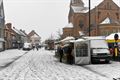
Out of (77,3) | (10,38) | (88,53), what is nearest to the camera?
(88,53)

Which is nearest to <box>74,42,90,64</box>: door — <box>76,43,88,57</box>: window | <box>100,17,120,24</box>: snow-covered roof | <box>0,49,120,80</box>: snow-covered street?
<box>76,43,88,57</box>: window

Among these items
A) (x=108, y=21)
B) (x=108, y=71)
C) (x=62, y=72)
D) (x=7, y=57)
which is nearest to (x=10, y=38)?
(x=108, y=21)

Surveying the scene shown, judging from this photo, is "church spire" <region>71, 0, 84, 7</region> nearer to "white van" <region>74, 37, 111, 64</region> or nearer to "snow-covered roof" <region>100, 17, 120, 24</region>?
"snow-covered roof" <region>100, 17, 120, 24</region>

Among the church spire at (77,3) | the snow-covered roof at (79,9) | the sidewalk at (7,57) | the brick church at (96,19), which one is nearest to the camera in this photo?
the sidewalk at (7,57)

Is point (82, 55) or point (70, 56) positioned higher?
point (82, 55)

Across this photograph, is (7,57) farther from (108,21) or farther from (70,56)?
(108,21)

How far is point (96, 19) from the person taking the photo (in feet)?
354

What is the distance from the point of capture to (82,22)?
12231 cm

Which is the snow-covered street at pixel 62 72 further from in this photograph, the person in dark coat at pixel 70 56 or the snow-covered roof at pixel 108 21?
the snow-covered roof at pixel 108 21

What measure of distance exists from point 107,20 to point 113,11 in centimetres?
1012

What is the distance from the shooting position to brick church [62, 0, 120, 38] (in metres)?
100

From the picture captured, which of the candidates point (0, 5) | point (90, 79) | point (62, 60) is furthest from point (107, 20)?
point (90, 79)

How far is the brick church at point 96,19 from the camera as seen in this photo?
10050cm

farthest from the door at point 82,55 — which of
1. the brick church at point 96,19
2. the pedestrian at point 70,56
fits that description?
the brick church at point 96,19
